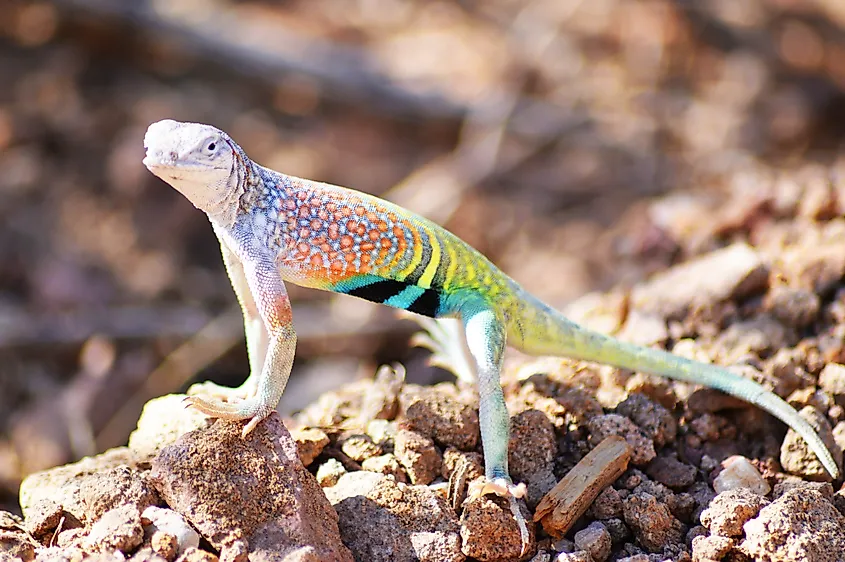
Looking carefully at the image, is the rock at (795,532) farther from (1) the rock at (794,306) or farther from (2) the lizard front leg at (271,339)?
(2) the lizard front leg at (271,339)

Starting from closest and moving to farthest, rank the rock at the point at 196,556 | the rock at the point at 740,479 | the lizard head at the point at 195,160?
1. the rock at the point at 196,556
2. the lizard head at the point at 195,160
3. the rock at the point at 740,479

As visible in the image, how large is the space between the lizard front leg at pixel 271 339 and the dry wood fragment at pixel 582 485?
1.11 metres

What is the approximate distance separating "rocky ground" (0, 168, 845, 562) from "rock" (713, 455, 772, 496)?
1 cm

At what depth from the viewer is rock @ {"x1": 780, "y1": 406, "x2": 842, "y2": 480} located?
11.8 feet

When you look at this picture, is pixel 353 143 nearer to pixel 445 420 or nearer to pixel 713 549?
pixel 445 420

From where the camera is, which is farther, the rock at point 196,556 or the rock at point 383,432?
the rock at point 383,432

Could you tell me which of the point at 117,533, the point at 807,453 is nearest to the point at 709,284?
the point at 807,453

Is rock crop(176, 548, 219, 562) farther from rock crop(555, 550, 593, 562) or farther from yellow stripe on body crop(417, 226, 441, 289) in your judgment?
yellow stripe on body crop(417, 226, 441, 289)

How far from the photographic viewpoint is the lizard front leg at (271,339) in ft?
10.5

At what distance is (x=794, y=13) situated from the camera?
9906 mm

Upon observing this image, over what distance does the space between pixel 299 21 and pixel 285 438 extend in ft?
24.4

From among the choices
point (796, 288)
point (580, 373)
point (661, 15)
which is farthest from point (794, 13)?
point (580, 373)

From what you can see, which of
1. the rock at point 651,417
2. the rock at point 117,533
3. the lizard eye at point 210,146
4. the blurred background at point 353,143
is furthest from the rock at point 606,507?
the blurred background at point 353,143

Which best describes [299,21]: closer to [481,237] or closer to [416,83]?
[416,83]
